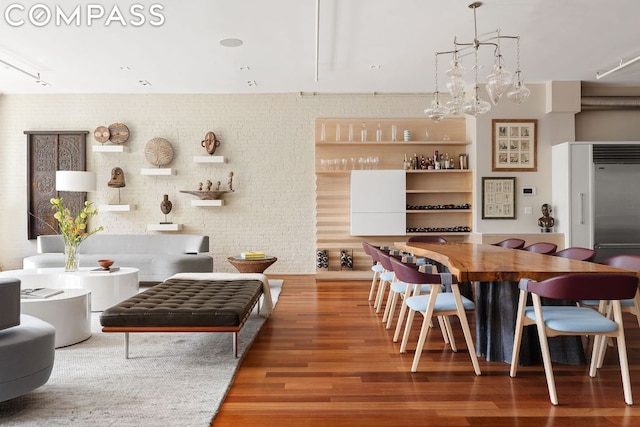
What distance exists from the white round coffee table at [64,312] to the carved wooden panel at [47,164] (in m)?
4.94

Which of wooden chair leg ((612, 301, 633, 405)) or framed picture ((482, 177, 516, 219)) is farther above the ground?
framed picture ((482, 177, 516, 219))

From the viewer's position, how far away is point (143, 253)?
288 inches

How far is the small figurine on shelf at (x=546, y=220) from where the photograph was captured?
7.13 m

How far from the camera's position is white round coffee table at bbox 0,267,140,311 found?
488 centimetres

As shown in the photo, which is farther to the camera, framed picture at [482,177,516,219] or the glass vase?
framed picture at [482,177,516,219]

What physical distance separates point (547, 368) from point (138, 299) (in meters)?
2.92

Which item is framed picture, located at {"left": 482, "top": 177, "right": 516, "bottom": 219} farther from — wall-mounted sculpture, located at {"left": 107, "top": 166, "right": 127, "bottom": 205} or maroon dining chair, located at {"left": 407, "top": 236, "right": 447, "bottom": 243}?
wall-mounted sculpture, located at {"left": 107, "top": 166, "right": 127, "bottom": 205}

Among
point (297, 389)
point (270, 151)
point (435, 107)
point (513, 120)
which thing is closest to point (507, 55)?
point (513, 120)

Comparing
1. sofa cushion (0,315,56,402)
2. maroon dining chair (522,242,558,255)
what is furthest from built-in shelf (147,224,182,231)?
maroon dining chair (522,242,558,255)

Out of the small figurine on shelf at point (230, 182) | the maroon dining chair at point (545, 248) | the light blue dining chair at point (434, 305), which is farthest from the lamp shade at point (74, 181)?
the maroon dining chair at point (545, 248)

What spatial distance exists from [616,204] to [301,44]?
512 centimetres

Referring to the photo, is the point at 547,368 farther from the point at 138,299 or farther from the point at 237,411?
the point at 138,299

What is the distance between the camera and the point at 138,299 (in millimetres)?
3666

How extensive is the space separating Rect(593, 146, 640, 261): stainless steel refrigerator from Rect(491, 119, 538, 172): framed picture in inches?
36.2
